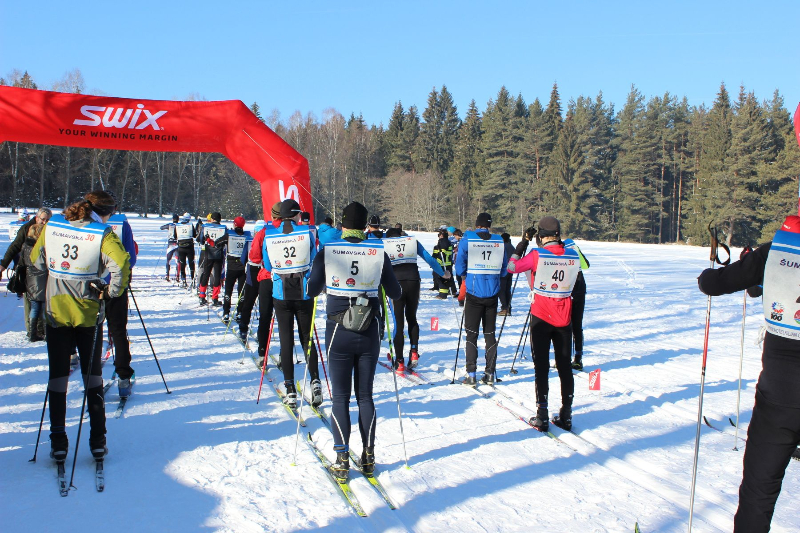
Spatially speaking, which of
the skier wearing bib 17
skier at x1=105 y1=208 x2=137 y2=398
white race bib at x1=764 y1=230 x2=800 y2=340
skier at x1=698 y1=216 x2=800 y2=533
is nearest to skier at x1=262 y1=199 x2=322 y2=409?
skier at x1=105 y1=208 x2=137 y2=398

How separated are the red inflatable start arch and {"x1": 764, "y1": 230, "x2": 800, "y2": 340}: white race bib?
326 inches

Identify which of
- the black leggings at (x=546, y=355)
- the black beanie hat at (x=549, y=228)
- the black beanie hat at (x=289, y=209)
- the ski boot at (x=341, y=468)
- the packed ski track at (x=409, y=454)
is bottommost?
the packed ski track at (x=409, y=454)

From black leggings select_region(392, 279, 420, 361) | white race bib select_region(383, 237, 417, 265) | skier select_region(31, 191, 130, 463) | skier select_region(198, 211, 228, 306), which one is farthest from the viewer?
skier select_region(198, 211, 228, 306)

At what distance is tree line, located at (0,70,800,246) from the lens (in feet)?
156

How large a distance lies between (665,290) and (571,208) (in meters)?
38.7

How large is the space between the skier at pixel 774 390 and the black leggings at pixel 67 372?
4.28 m

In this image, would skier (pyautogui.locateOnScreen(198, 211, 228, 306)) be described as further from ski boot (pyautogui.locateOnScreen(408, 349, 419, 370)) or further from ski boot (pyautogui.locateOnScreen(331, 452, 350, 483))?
ski boot (pyautogui.locateOnScreen(331, 452, 350, 483))

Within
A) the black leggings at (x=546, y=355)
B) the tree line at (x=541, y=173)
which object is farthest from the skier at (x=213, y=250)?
the tree line at (x=541, y=173)

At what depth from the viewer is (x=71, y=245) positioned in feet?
13.5

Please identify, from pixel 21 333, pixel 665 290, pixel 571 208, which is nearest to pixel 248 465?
pixel 21 333

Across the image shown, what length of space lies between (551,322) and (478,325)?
167cm

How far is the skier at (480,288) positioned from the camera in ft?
22.5

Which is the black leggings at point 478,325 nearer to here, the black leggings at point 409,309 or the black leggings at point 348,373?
the black leggings at point 409,309

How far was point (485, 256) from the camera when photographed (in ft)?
22.5
